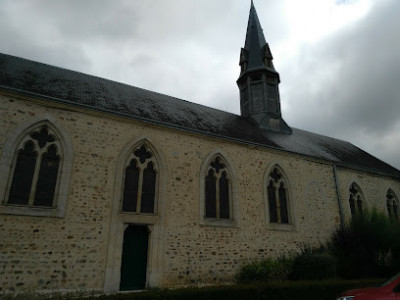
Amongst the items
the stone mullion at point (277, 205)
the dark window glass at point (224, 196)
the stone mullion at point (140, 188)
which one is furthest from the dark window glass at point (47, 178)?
the stone mullion at point (277, 205)

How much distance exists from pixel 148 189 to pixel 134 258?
229 centimetres

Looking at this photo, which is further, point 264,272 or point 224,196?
point 224,196

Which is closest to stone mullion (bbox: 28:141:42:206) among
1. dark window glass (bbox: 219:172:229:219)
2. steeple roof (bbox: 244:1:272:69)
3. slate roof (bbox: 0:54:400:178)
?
slate roof (bbox: 0:54:400:178)

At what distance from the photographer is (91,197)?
9.02 metres

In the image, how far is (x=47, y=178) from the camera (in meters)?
8.76

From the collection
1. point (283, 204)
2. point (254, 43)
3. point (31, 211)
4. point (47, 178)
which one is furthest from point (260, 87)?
point (31, 211)

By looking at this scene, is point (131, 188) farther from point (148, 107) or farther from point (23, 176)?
point (148, 107)

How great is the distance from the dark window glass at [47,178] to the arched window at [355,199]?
1360cm

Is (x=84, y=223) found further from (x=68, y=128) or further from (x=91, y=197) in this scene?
(x=68, y=128)

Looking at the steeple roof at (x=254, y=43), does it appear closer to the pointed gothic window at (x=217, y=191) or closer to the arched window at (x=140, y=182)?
the pointed gothic window at (x=217, y=191)

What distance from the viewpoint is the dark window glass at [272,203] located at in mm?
12276

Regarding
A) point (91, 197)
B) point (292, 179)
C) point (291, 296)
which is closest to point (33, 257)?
point (91, 197)

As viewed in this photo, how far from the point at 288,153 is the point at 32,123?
10.4 m

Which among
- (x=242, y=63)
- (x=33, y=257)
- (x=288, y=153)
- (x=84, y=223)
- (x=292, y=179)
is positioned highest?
(x=242, y=63)
